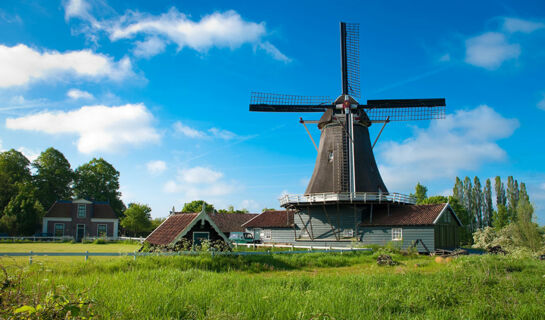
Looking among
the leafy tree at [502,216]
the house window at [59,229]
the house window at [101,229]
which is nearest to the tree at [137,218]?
the house window at [101,229]

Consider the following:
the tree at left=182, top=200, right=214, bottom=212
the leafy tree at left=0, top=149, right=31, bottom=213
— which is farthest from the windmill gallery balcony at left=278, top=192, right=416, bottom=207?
the leafy tree at left=0, top=149, right=31, bottom=213

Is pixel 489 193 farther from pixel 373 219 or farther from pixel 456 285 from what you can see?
pixel 456 285

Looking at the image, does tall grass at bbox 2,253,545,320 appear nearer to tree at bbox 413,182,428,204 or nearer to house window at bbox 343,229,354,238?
house window at bbox 343,229,354,238

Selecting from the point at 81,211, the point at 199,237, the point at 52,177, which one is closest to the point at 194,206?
the point at 81,211

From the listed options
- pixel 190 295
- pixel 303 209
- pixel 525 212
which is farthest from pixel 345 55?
pixel 190 295

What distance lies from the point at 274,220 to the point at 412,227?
1203 cm

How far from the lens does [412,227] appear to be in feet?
83.9

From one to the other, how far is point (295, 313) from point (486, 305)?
3965mm

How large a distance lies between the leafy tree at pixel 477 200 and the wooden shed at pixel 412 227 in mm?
24931

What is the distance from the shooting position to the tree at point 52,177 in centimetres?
5462

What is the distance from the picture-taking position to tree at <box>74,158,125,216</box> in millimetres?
58594

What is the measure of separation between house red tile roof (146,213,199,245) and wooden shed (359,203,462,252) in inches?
580

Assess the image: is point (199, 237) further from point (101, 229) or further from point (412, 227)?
point (101, 229)

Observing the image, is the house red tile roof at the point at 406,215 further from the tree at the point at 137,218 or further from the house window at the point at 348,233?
the tree at the point at 137,218
